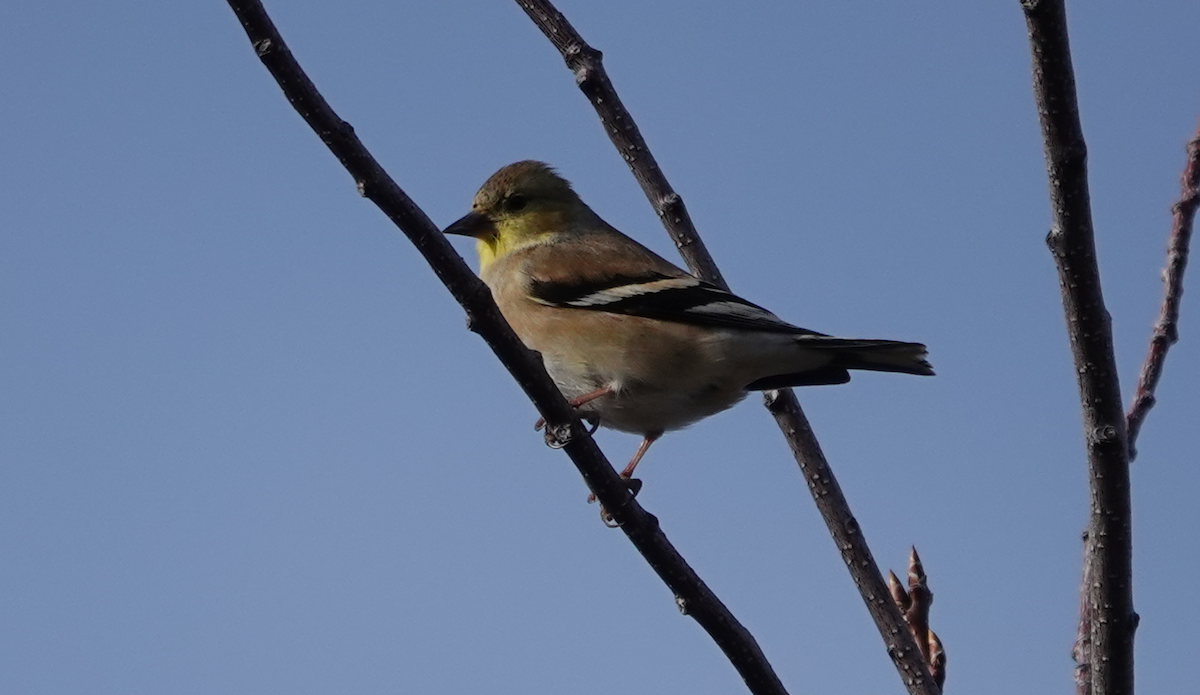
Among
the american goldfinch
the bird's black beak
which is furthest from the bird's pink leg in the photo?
the bird's black beak

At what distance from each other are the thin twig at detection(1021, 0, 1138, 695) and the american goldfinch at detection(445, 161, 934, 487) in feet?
8.69

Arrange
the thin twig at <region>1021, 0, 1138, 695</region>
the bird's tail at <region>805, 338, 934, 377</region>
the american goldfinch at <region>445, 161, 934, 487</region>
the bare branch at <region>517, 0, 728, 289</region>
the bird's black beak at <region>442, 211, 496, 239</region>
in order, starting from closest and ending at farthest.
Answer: the thin twig at <region>1021, 0, 1138, 695</region>
the bare branch at <region>517, 0, 728, 289</region>
the bird's tail at <region>805, 338, 934, 377</region>
the american goldfinch at <region>445, 161, 934, 487</region>
the bird's black beak at <region>442, 211, 496, 239</region>

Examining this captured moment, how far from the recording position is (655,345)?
20.1ft

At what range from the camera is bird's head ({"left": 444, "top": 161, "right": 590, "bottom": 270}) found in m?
7.66

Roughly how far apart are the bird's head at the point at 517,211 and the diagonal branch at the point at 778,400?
7.95 feet

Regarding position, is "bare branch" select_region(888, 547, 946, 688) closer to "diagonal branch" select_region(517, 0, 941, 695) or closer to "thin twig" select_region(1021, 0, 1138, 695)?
"diagonal branch" select_region(517, 0, 941, 695)

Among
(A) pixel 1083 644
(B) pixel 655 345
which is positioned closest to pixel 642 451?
(B) pixel 655 345

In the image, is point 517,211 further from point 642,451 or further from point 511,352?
point 511,352

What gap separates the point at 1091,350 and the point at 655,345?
11.4 feet

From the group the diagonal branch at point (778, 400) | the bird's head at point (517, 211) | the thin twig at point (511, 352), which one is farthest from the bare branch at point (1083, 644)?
the bird's head at point (517, 211)

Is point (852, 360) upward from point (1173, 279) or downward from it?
upward

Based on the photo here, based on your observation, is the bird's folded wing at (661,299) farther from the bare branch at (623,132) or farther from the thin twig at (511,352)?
the thin twig at (511,352)

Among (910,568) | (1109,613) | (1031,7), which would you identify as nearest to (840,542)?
(910,568)

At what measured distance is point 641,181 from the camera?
17.3 feet
